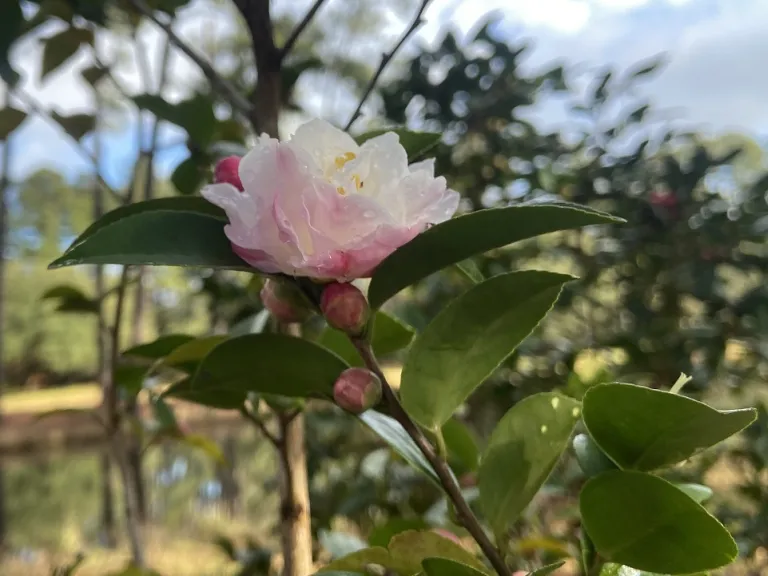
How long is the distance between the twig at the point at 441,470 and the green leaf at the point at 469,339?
1 centimetres

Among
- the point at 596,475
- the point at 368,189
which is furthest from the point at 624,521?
the point at 368,189

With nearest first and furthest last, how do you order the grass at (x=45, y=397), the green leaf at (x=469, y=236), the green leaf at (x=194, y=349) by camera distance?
the green leaf at (x=469, y=236) < the green leaf at (x=194, y=349) < the grass at (x=45, y=397)

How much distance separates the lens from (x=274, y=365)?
0.91 ft

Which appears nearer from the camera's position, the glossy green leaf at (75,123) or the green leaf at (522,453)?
the green leaf at (522,453)

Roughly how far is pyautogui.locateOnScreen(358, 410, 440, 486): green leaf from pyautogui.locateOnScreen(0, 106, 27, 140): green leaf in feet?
1.46

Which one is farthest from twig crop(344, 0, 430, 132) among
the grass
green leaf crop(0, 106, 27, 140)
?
the grass

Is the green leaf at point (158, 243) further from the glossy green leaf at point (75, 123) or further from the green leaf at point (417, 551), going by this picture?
the glossy green leaf at point (75, 123)

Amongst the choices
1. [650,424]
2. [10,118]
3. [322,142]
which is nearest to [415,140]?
Result: [322,142]

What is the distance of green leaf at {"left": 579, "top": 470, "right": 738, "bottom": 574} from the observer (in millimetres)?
232

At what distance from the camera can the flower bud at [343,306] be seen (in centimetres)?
24

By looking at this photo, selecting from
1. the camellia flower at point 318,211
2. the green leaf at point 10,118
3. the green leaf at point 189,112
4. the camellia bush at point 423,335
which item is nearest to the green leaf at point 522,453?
the camellia bush at point 423,335

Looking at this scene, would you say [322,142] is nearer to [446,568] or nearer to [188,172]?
[446,568]

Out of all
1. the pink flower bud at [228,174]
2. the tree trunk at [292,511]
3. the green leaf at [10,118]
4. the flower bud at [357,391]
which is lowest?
the tree trunk at [292,511]

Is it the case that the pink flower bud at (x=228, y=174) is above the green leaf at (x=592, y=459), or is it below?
above
